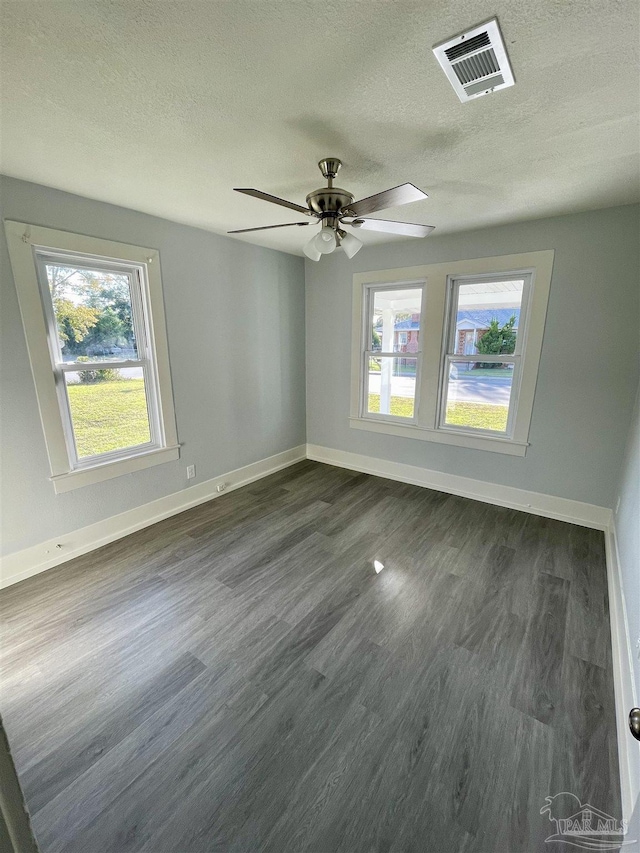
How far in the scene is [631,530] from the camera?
2.00m

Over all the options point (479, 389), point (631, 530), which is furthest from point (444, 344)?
point (631, 530)

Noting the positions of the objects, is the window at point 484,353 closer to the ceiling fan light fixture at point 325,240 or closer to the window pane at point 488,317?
the window pane at point 488,317

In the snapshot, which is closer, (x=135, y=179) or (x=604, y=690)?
(x=604, y=690)

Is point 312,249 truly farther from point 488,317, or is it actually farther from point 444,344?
point 488,317

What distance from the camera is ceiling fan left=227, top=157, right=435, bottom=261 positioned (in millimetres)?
1648

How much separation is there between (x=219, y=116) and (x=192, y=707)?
2.65 metres

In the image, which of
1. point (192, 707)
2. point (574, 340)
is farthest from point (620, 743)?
point (574, 340)

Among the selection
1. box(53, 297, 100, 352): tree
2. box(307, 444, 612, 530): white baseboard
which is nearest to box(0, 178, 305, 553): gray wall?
box(53, 297, 100, 352): tree

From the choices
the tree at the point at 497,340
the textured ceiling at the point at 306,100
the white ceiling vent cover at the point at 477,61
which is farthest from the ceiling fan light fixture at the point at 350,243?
the tree at the point at 497,340

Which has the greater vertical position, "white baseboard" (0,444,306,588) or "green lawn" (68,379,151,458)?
"green lawn" (68,379,151,458)

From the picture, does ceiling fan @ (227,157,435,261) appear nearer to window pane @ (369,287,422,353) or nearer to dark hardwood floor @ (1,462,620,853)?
window pane @ (369,287,422,353)

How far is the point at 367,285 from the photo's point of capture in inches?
155

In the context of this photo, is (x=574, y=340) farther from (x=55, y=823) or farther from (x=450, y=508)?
(x=55, y=823)

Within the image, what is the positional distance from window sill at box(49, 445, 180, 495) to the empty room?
0.09ft
